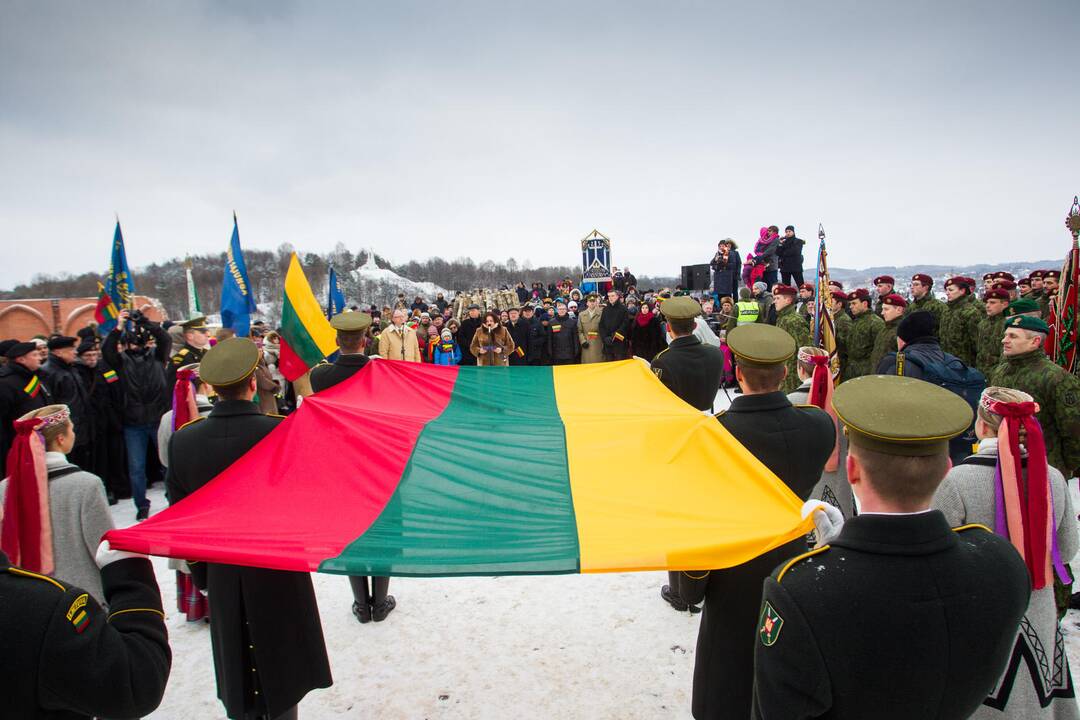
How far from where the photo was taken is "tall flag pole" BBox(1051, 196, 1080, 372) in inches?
214

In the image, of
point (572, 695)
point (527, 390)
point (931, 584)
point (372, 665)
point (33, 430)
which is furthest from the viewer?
point (527, 390)

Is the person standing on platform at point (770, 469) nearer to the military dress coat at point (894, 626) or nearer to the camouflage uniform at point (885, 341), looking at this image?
the military dress coat at point (894, 626)

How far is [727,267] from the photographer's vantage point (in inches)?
564

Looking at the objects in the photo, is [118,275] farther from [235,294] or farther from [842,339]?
[842,339]

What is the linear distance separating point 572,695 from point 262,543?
2.11 m

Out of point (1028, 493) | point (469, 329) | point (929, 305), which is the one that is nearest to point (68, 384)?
point (469, 329)

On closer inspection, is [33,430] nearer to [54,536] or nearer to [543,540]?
[54,536]

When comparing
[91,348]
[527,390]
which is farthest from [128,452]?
[527,390]

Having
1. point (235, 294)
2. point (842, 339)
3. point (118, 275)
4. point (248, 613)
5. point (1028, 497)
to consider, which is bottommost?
point (248, 613)

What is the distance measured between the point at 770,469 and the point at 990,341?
237 inches

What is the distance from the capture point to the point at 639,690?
11.1 feet

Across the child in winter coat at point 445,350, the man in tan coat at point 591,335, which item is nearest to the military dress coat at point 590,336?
the man in tan coat at point 591,335

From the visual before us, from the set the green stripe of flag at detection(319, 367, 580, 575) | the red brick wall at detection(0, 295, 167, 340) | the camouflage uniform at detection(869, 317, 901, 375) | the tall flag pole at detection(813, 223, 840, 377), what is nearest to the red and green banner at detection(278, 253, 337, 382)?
the green stripe of flag at detection(319, 367, 580, 575)

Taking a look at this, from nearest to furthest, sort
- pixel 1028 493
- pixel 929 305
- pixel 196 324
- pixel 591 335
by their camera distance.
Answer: pixel 1028 493
pixel 196 324
pixel 929 305
pixel 591 335
